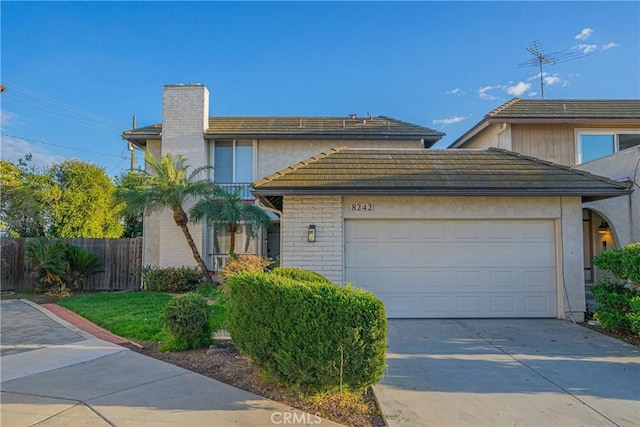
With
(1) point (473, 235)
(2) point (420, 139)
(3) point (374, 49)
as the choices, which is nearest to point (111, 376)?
(1) point (473, 235)

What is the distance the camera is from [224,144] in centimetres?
1588

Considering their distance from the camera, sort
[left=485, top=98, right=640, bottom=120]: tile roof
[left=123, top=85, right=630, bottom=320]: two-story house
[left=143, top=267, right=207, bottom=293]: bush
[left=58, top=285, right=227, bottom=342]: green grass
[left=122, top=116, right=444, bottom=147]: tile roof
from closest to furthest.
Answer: [left=58, top=285, right=227, bottom=342]: green grass → [left=123, top=85, right=630, bottom=320]: two-story house → [left=485, top=98, right=640, bottom=120]: tile roof → [left=143, top=267, right=207, bottom=293]: bush → [left=122, top=116, right=444, bottom=147]: tile roof

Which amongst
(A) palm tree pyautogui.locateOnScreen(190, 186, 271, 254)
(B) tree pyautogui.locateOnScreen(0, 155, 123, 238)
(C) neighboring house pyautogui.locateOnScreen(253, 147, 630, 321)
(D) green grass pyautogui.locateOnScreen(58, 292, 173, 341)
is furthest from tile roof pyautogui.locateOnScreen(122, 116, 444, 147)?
(B) tree pyautogui.locateOnScreen(0, 155, 123, 238)

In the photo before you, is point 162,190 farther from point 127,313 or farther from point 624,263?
point 624,263

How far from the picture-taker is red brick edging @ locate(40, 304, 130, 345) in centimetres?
736

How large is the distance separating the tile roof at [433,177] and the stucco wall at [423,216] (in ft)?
1.23

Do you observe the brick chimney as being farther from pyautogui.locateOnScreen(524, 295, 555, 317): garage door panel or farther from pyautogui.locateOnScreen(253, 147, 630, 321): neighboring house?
pyautogui.locateOnScreen(524, 295, 555, 317): garage door panel

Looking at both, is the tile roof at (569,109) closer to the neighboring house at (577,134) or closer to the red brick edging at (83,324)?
the neighboring house at (577,134)

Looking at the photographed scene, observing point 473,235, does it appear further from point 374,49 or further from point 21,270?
point 21,270

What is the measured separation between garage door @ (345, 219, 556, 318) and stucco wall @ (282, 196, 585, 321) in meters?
0.20

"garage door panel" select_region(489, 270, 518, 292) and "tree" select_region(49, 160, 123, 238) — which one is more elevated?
"tree" select_region(49, 160, 123, 238)

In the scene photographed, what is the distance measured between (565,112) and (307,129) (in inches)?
381

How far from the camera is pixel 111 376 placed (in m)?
5.12

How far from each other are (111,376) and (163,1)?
33.7 feet
